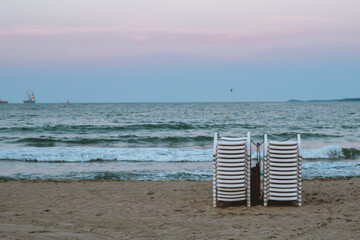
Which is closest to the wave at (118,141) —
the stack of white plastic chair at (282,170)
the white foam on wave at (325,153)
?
the white foam on wave at (325,153)

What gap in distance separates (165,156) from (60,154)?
13.8 ft

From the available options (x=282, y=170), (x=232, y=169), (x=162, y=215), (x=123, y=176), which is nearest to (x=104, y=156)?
(x=123, y=176)

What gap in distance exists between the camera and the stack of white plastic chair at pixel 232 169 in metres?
6.33

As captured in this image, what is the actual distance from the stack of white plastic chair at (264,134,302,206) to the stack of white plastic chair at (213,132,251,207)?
13.2 inches

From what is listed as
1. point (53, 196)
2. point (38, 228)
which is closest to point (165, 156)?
point (53, 196)

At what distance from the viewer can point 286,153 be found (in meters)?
6.36

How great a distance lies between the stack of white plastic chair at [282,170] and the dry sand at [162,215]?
251mm

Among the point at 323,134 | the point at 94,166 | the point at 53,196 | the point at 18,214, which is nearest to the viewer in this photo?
the point at 18,214

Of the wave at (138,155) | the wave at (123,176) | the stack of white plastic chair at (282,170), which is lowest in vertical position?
the wave at (123,176)

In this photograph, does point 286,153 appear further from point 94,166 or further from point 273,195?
point 94,166

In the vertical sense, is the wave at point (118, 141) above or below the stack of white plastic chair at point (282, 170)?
below

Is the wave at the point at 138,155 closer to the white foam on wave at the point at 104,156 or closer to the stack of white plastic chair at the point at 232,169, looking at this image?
the white foam on wave at the point at 104,156

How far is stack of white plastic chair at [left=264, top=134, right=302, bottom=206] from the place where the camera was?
20.8 ft

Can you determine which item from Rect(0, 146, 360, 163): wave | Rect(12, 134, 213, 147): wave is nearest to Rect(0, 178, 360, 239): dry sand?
Rect(0, 146, 360, 163): wave
